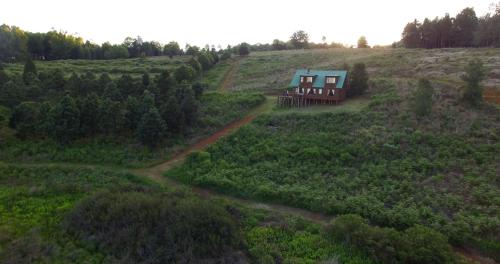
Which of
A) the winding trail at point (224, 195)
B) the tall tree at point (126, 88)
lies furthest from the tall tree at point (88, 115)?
the tall tree at point (126, 88)

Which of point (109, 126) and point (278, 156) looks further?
point (109, 126)

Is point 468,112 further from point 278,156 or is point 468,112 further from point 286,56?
point 286,56

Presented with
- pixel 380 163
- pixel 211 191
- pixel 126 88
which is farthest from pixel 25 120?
pixel 380 163

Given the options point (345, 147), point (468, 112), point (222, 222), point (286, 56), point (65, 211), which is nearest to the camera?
point (222, 222)

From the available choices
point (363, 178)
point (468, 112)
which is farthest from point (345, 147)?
point (468, 112)

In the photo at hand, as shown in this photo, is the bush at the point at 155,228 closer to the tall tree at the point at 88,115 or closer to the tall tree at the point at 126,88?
the tall tree at the point at 88,115

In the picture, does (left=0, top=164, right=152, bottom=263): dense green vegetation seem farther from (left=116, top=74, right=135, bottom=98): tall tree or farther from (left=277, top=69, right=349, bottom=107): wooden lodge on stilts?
(left=277, top=69, right=349, bottom=107): wooden lodge on stilts
